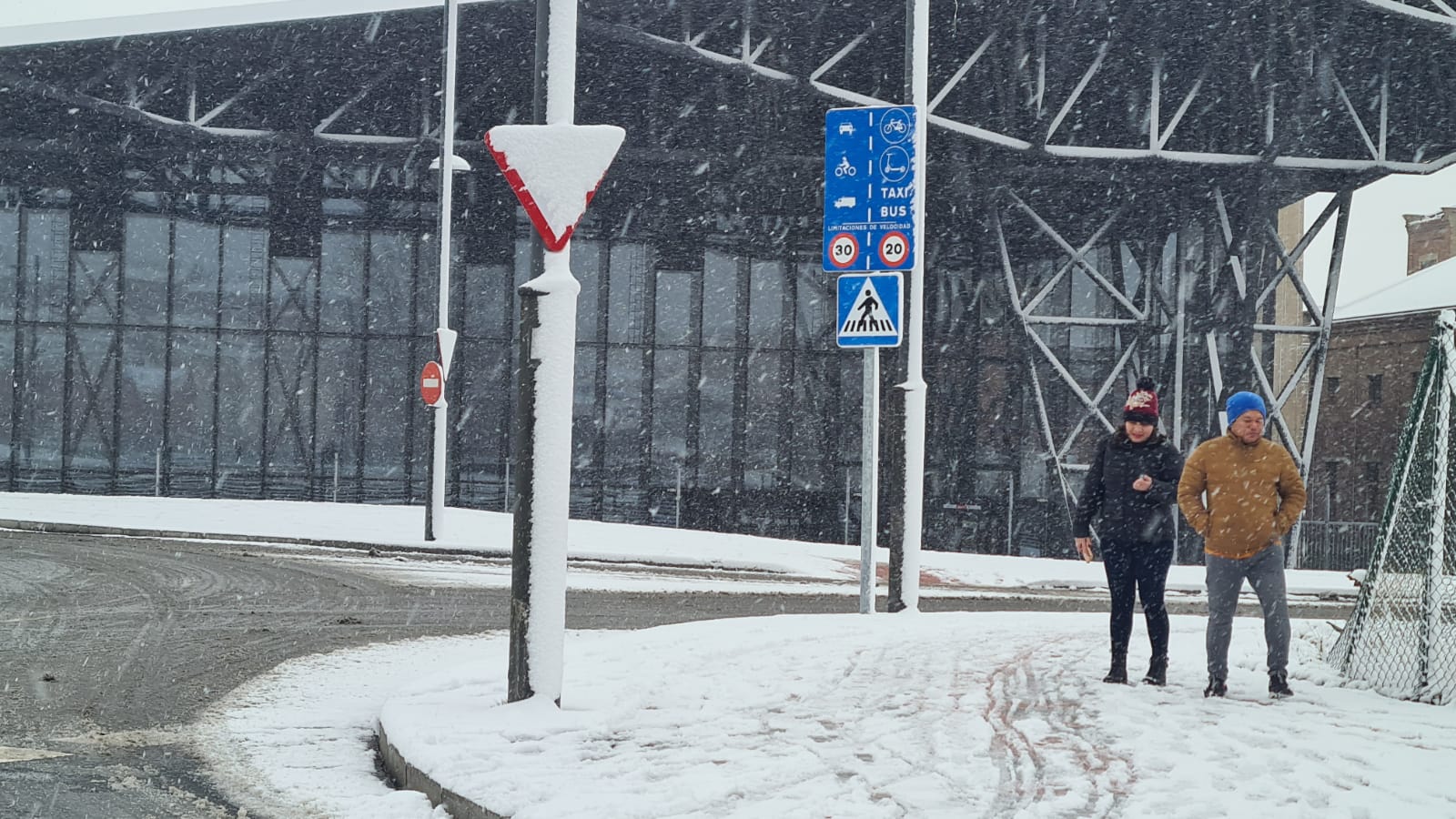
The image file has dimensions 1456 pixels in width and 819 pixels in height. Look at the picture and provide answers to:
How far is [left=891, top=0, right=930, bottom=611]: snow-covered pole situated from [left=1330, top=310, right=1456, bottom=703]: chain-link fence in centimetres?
434

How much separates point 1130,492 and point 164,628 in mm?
7090

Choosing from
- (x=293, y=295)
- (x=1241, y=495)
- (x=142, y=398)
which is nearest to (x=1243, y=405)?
(x=1241, y=495)

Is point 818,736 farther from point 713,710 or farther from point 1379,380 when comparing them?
point 1379,380

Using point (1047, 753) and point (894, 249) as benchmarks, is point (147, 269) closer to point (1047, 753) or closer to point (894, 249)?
point (894, 249)

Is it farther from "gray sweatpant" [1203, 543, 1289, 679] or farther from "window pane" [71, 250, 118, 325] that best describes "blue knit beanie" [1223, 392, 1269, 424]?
"window pane" [71, 250, 118, 325]

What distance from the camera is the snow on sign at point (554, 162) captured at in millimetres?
6457

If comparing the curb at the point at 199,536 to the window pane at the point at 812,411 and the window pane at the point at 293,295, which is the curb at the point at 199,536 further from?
the window pane at the point at 812,411

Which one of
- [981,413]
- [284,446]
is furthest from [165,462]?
[981,413]

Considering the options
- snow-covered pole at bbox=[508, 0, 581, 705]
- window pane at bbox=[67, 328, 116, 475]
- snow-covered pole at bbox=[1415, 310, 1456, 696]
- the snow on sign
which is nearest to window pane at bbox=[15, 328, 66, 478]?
window pane at bbox=[67, 328, 116, 475]

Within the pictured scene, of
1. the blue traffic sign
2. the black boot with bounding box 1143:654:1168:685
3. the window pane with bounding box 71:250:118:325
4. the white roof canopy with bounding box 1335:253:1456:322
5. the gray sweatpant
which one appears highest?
the white roof canopy with bounding box 1335:253:1456:322

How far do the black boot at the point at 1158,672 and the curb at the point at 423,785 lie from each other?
436 centimetres

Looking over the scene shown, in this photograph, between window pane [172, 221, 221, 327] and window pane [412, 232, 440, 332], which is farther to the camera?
window pane [412, 232, 440, 332]

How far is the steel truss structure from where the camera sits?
24.0 m

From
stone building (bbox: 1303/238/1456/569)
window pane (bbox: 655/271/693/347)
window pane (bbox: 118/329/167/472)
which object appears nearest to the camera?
window pane (bbox: 118/329/167/472)
